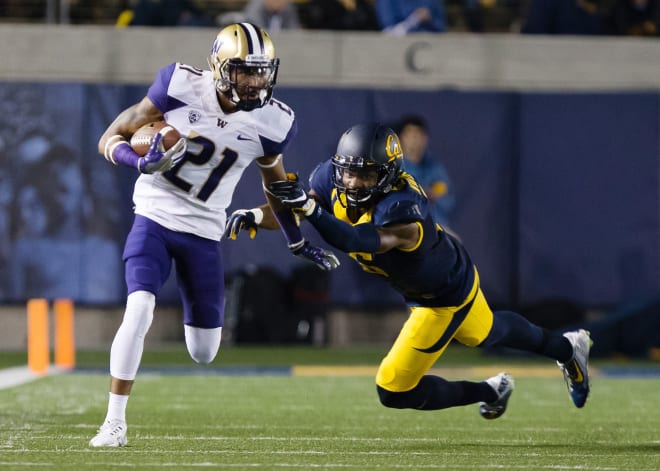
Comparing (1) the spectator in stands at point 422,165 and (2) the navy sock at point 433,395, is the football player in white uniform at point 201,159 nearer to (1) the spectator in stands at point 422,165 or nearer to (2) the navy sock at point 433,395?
(2) the navy sock at point 433,395

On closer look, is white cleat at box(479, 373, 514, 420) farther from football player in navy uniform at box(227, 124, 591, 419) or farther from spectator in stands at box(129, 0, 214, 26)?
spectator in stands at box(129, 0, 214, 26)

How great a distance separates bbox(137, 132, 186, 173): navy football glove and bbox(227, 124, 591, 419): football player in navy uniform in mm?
324

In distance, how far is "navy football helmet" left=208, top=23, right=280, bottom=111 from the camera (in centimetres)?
524

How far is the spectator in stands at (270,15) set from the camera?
11188mm

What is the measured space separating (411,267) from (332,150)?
20.4 ft

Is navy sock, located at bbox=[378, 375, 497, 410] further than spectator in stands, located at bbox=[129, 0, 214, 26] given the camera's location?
No

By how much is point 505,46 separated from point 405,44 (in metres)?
0.85

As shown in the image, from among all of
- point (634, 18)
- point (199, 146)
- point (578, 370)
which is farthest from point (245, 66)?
point (634, 18)

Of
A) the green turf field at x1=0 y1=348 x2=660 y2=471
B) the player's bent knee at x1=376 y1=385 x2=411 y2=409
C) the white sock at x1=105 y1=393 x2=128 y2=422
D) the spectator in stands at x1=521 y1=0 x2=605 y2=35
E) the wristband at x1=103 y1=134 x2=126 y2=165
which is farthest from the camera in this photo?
the spectator in stands at x1=521 y1=0 x2=605 y2=35

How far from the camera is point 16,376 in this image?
8672 mm

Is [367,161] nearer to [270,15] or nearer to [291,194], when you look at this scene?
[291,194]

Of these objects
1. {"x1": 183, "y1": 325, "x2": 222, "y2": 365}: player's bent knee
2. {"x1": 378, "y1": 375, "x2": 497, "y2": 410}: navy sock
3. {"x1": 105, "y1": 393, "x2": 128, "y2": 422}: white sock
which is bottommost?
{"x1": 378, "y1": 375, "x2": 497, "y2": 410}: navy sock

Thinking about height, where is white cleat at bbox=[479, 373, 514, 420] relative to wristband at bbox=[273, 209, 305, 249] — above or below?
below

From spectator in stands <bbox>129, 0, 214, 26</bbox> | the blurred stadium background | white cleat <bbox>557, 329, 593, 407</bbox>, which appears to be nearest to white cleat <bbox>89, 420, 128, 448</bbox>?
white cleat <bbox>557, 329, 593, 407</bbox>
